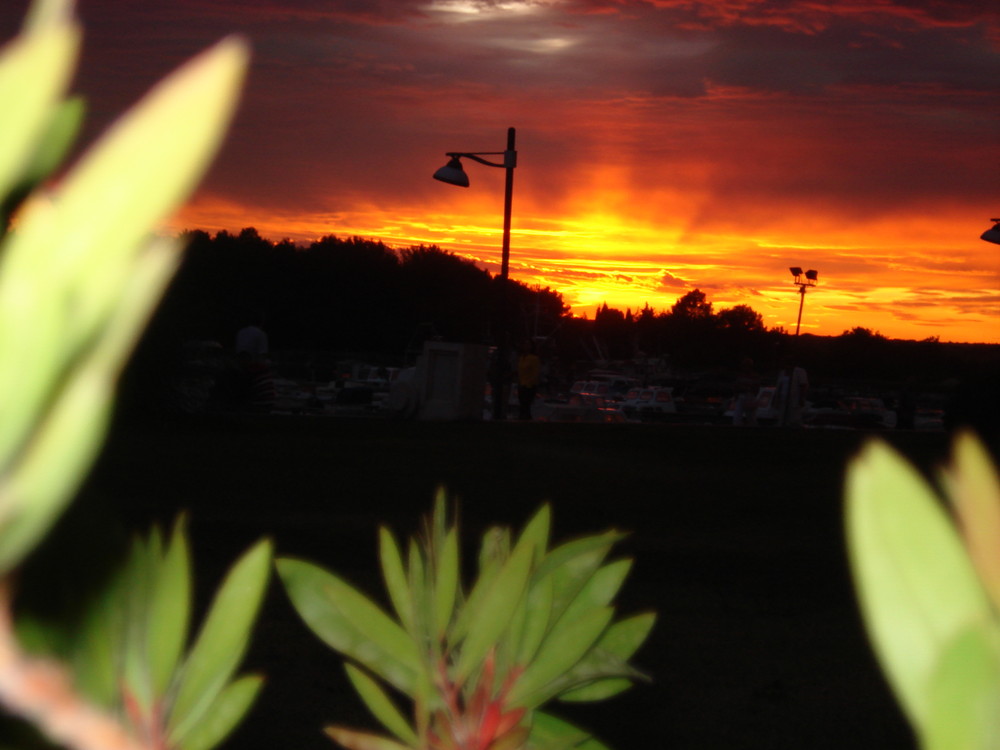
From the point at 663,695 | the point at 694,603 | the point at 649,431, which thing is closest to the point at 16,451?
the point at 663,695

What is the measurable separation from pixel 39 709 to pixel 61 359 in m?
0.10

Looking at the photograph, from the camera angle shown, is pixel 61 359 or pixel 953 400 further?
pixel 953 400

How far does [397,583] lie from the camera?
2.46ft

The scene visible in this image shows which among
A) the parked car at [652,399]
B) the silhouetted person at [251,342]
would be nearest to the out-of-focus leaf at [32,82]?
the silhouetted person at [251,342]

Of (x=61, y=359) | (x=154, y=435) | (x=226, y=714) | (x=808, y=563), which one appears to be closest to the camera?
(x=61, y=359)

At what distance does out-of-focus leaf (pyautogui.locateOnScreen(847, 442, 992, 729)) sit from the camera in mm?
268

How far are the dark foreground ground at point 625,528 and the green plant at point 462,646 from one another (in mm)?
196

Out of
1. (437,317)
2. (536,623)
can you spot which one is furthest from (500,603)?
(437,317)

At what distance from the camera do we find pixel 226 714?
0.52 meters

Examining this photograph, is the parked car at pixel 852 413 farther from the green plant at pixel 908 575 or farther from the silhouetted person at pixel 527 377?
the green plant at pixel 908 575

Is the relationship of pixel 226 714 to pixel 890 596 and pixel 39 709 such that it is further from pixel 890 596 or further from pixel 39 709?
pixel 890 596

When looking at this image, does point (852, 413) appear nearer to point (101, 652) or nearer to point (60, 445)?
point (101, 652)

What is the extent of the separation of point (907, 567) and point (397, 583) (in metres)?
0.53

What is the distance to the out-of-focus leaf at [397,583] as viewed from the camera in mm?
742
